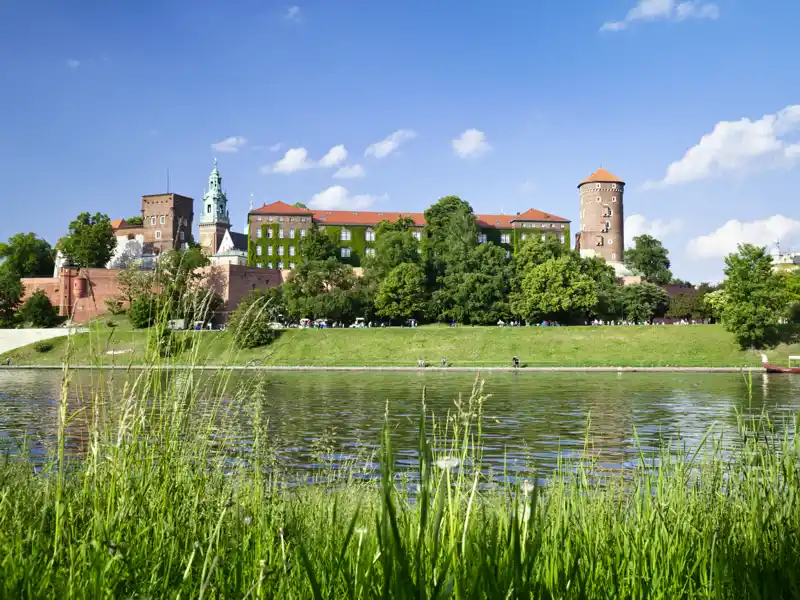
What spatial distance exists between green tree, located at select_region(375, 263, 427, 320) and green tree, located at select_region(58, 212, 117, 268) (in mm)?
36879

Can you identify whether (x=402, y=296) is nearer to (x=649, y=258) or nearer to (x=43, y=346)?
(x=43, y=346)

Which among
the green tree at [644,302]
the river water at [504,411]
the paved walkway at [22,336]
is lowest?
the river water at [504,411]

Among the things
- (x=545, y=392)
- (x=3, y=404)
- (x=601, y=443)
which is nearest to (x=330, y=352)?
(x=545, y=392)

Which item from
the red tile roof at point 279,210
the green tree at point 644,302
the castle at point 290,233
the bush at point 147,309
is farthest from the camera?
the red tile roof at point 279,210

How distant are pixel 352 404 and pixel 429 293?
4472 cm

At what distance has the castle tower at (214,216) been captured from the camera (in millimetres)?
121812

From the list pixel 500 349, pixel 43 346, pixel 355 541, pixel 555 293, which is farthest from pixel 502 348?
pixel 355 541

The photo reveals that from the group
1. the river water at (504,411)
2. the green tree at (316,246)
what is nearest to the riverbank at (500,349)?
the river water at (504,411)

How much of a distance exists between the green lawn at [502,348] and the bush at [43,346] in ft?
1.50

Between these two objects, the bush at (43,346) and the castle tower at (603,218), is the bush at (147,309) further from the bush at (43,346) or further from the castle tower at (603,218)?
the castle tower at (603,218)

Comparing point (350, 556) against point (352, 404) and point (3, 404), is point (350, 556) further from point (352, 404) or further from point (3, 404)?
point (3, 404)

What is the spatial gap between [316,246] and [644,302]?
125ft

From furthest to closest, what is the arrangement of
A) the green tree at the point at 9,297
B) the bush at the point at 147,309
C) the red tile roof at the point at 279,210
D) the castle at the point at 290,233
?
the red tile roof at the point at 279,210
the castle at the point at 290,233
the green tree at the point at 9,297
the bush at the point at 147,309

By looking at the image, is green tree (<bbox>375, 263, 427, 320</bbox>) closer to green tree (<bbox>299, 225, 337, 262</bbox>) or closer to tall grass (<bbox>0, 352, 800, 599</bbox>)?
green tree (<bbox>299, 225, 337, 262</bbox>)
